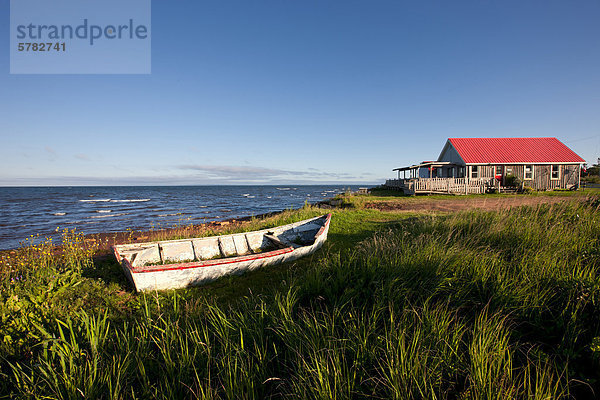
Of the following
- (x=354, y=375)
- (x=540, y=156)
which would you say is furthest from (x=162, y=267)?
(x=540, y=156)

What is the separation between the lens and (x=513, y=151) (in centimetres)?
2806

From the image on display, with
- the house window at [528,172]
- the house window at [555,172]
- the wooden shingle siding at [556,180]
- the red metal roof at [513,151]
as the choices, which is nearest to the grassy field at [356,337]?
the red metal roof at [513,151]

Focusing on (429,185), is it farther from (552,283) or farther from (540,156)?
(552,283)

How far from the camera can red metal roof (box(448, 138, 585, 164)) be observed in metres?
26.3

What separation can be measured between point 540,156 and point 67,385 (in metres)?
36.7

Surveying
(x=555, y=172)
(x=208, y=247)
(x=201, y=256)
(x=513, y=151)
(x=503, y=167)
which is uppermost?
(x=513, y=151)

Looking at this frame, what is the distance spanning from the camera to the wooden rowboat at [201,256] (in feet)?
18.0

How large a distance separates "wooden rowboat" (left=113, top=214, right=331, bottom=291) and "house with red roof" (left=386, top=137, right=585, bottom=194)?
61.9 ft

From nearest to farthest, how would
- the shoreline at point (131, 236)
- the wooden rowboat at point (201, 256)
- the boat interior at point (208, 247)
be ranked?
1. the wooden rowboat at point (201, 256)
2. the boat interior at point (208, 247)
3. the shoreline at point (131, 236)

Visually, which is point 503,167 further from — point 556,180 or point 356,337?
point 356,337

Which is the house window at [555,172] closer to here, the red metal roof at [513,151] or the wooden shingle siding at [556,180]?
the wooden shingle siding at [556,180]

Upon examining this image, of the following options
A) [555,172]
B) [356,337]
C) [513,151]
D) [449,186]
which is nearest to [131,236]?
[356,337]

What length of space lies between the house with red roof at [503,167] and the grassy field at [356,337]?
826 inches

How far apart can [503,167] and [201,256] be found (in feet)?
101
